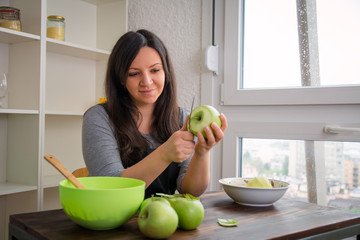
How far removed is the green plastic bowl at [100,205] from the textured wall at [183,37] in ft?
4.54

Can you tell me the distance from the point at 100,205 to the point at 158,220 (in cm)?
14

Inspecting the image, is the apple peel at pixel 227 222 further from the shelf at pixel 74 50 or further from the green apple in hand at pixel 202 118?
the shelf at pixel 74 50

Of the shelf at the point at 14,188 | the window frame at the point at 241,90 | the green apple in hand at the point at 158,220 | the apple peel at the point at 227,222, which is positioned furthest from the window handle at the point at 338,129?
the shelf at the point at 14,188

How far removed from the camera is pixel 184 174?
1.46 meters

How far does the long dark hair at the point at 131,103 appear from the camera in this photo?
1408 mm

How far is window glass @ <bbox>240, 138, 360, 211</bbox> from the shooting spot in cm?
168

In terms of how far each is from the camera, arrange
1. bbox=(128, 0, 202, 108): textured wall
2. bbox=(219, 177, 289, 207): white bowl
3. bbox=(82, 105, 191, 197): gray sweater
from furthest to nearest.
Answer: bbox=(128, 0, 202, 108): textured wall → bbox=(82, 105, 191, 197): gray sweater → bbox=(219, 177, 289, 207): white bowl

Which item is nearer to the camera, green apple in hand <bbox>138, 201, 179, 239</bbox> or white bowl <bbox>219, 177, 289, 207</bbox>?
green apple in hand <bbox>138, 201, 179, 239</bbox>

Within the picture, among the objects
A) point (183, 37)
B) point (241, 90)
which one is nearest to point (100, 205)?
point (241, 90)

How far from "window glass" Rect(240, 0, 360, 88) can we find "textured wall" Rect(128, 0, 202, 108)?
0.30 meters

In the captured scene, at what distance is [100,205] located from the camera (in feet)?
2.58

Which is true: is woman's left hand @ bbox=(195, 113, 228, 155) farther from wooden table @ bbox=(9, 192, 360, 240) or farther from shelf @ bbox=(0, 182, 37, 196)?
shelf @ bbox=(0, 182, 37, 196)

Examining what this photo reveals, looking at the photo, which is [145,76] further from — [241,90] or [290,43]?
[290,43]

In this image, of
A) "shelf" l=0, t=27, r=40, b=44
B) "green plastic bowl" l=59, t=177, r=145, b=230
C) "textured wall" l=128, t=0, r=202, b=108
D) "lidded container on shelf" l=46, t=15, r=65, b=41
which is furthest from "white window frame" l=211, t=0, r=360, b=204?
"green plastic bowl" l=59, t=177, r=145, b=230
